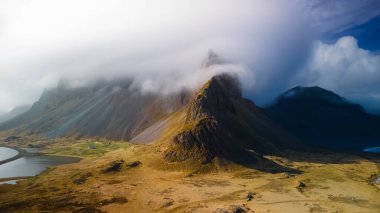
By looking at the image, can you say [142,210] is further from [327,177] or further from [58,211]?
[327,177]

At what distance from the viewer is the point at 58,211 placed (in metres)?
111

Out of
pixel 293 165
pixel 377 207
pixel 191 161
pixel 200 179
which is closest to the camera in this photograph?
pixel 377 207

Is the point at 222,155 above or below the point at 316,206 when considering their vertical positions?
above

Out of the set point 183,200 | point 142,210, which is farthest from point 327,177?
point 142,210

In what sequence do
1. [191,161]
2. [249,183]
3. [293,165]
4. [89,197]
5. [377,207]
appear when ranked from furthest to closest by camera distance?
1. [293,165]
2. [191,161]
3. [249,183]
4. [89,197]
5. [377,207]

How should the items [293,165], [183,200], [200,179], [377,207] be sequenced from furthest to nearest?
[293,165], [200,179], [183,200], [377,207]

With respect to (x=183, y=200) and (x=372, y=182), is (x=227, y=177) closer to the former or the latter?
(x=183, y=200)

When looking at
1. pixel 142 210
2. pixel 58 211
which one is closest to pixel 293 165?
pixel 142 210

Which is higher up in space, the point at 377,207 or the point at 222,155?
the point at 222,155

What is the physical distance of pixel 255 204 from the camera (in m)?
113

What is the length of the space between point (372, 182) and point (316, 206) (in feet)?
185

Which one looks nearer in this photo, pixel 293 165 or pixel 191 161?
pixel 191 161

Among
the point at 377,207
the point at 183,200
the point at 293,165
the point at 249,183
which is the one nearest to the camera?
the point at 377,207

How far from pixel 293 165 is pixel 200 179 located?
6520cm
